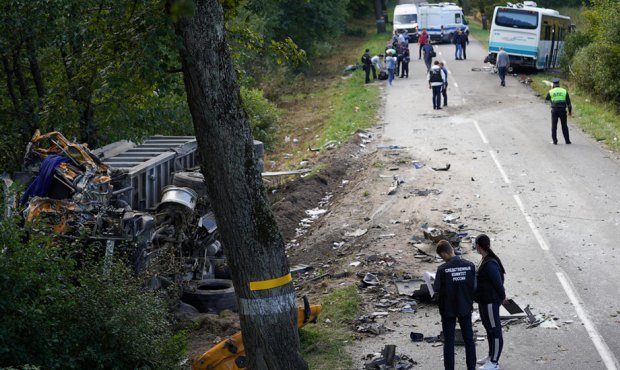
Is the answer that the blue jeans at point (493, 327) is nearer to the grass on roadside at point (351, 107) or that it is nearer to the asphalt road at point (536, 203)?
the asphalt road at point (536, 203)

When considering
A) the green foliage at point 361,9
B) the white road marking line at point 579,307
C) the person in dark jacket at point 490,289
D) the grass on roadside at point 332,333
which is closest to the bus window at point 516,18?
A: the white road marking line at point 579,307

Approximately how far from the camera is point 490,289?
9594 mm

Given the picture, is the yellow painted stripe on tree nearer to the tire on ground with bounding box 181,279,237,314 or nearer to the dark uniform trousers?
the tire on ground with bounding box 181,279,237,314

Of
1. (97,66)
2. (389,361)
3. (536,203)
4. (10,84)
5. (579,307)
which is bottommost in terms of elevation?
(536,203)

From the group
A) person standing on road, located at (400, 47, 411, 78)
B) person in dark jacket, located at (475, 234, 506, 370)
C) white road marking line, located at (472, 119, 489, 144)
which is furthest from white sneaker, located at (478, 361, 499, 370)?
person standing on road, located at (400, 47, 411, 78)

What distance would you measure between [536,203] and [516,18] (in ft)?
75.0

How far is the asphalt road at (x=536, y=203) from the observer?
10.8m

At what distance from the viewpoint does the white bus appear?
38.0m

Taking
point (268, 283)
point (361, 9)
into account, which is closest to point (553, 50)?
point (361, 9)

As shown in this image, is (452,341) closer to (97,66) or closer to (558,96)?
(97,66)

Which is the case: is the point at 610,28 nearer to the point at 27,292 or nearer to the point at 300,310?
the point at 300,310

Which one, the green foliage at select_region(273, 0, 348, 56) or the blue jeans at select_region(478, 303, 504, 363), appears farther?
the green foliage at select_region(273, 0, 348, 56)

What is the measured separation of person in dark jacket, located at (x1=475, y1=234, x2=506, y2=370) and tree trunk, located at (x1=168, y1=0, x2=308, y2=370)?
2260 millimetres

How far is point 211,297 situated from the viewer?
1341 cm
